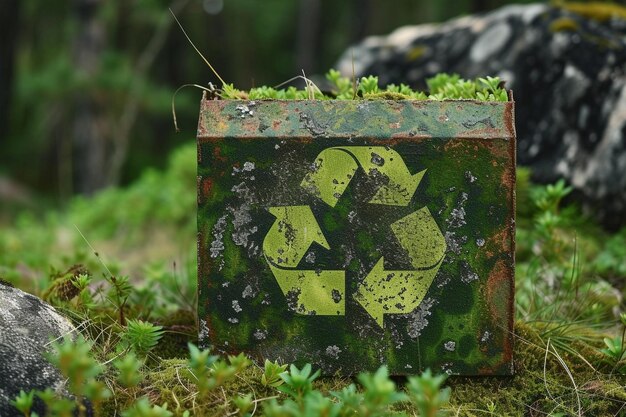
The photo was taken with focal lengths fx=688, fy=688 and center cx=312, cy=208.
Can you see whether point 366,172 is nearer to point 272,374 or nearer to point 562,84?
point 272,374

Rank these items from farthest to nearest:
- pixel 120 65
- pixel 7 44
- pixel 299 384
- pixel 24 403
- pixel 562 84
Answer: pixel 7 44, pixel 120 65, pixel 562 84, pixel 299 384, pixel 24 403

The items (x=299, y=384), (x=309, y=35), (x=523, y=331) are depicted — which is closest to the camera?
(x=299, y=384)

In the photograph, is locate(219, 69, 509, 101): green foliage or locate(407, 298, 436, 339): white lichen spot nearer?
locate(407, 298, 436, 339): white lichen spot

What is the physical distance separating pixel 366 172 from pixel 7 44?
37.5 feet

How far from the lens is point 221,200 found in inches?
82.8

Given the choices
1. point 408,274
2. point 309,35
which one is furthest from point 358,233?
point 309,35

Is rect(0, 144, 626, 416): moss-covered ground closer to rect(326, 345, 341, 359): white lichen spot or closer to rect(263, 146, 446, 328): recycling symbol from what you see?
rect(326, 345, 341, 359): white lichen spot

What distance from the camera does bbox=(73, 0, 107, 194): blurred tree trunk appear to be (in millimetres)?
8742

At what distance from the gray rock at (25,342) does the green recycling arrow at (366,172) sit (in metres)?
0.87

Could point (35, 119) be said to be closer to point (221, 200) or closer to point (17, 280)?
point (17, 280)

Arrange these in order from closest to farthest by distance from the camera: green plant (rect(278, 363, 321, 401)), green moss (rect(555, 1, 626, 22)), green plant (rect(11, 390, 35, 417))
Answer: green plant (rect(11, 390, 35, 417)) < green plant (rect(278, 363, 321, 401)) < green moss (rect(555, 1, 626, 22))

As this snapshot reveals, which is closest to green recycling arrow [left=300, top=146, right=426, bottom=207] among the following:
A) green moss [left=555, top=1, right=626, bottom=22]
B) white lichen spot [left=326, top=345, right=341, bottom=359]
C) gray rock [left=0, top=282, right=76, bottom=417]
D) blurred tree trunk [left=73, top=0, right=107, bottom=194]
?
white lichen spot [left=326, top=345, right=341, bottom=359]

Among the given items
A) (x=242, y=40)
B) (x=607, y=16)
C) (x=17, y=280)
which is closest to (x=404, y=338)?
(x=17, y=280)

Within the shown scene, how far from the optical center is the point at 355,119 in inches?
83.2
